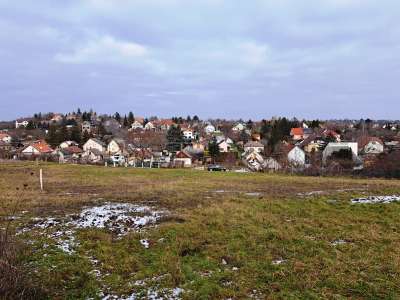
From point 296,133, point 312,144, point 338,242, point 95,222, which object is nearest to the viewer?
point 338,242

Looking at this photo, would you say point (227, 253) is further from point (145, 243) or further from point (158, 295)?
point (158, 295)

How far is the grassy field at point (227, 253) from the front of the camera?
6.19 metres

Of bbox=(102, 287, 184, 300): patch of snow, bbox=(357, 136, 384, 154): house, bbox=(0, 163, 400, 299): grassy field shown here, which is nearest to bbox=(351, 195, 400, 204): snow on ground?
bbox=(0, 163, 400, 299): grassy field

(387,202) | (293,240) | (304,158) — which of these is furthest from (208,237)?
(304,158)

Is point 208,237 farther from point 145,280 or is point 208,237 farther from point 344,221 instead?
point 344,221

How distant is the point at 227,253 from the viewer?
7.74 meters

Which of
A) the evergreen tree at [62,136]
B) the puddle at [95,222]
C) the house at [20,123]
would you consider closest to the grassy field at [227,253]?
the puddle at [95,222]

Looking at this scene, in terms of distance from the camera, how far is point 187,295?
592cm

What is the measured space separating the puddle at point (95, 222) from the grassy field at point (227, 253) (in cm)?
18

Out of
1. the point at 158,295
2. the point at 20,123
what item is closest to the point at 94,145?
the point at 158,295

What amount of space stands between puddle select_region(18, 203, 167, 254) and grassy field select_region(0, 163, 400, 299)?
0.18 meters

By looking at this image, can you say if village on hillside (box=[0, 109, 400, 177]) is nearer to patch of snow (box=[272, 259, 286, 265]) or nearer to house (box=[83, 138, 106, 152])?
house (box=[83, 138, 106, 152])

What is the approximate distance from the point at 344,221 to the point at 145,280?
6484mm

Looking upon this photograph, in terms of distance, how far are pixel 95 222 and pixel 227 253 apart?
4.21 m
